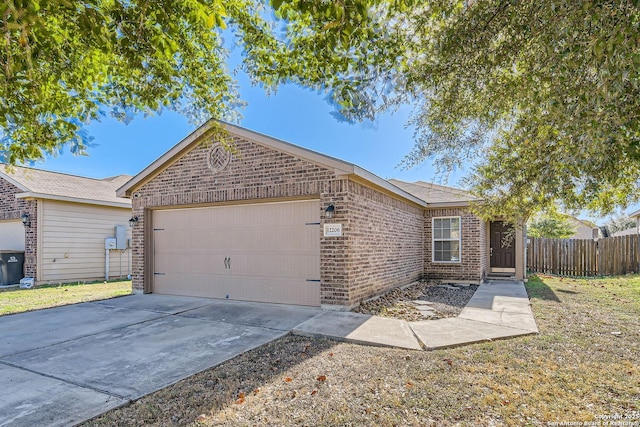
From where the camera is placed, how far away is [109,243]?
13.1m

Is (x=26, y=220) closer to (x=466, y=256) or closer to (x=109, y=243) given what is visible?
(x=109, y=243)

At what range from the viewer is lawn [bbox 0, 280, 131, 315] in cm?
794

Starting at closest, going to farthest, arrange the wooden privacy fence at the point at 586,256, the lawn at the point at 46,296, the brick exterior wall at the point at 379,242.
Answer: the brick exterior wall at the point at 379,242 → the lawn at the point at 46,296 → the wooden privacy fence at the point at 586,256

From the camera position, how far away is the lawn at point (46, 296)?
26.1ft

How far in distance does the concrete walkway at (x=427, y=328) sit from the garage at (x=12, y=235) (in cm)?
1187

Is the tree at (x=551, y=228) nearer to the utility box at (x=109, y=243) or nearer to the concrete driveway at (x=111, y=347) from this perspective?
the concrete driveway at (x=111, y=347)

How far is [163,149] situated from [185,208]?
5.12 feet

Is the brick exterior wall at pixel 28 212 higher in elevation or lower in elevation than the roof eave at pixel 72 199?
lower

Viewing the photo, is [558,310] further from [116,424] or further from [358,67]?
[116,424]

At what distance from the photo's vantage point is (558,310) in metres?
7.23

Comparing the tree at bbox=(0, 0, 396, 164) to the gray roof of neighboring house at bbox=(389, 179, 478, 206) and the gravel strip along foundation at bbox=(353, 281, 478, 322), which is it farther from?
the gray roof of neighboring house at bbox=(389, 179, 478, 206)

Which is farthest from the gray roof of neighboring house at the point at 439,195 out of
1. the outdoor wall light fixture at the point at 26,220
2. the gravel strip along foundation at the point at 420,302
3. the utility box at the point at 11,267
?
the utility box at the point at 11,267

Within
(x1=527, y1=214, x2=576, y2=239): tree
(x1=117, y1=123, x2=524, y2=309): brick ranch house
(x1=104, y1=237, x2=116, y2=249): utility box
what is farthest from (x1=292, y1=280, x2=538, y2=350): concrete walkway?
(x1=527, y1=214, x2=576, y2=239): tree

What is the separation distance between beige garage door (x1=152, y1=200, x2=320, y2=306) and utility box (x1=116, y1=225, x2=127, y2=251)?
5.27 m
